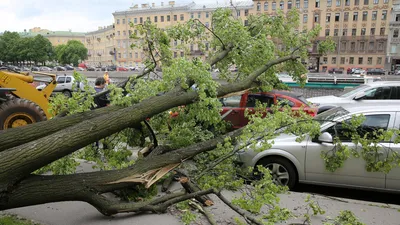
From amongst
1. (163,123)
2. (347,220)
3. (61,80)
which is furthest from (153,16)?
(347,220)

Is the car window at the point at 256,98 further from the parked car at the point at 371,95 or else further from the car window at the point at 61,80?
the car window at the point at 61,80

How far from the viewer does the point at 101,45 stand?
103m

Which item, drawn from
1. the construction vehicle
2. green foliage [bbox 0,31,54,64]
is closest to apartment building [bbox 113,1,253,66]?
green foliage [bbox 0,31,54,64]

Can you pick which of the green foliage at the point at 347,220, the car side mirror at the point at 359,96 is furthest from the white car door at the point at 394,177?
the car side mirror at the point at 359,96

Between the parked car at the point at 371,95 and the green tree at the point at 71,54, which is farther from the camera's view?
the green tree at the point at 71,54

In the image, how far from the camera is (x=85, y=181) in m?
3.79

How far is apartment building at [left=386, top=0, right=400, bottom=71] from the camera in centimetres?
5749

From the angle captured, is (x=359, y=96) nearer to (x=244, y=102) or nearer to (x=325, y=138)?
(x=244, y=102)

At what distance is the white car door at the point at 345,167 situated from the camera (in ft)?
15.5

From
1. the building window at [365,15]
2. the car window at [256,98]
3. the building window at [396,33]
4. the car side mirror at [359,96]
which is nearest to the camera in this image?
the car window at [256,98]

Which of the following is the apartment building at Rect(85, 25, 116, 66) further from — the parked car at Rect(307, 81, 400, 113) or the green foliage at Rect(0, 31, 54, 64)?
the parked car at Rect(307, 81, 400, 113)

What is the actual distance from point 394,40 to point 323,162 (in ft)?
211

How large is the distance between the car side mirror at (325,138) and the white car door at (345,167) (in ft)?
0.21

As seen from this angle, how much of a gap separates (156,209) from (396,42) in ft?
218
